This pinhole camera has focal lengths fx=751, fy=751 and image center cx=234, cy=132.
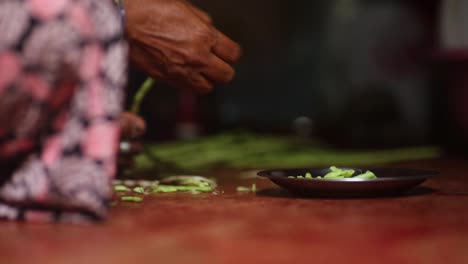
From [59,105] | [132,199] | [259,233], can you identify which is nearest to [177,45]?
[132,199]

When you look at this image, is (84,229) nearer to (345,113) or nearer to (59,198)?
(59,198)

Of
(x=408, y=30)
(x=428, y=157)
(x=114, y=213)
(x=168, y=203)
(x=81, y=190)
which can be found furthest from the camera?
(x=408, y=30)

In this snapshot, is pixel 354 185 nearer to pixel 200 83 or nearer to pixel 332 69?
pixel 200 83

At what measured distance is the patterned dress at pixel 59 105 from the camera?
3.25 ft

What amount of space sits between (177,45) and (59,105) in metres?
0.44

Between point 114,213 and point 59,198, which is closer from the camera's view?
point 59,198

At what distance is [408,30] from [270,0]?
74cm

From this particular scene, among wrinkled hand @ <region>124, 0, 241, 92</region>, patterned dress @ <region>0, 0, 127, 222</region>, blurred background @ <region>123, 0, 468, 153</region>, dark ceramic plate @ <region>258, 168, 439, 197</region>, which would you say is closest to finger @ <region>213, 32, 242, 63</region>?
wrinkled hand @ <region>124, 0, 241, 92</region>

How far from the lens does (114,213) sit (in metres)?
1.15

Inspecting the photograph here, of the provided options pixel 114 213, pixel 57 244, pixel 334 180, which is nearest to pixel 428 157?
pixel 334 180

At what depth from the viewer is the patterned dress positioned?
99cm

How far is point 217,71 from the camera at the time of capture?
149cm

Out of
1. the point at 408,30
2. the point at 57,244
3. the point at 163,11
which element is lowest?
the point at 57,244

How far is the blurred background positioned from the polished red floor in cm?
258
